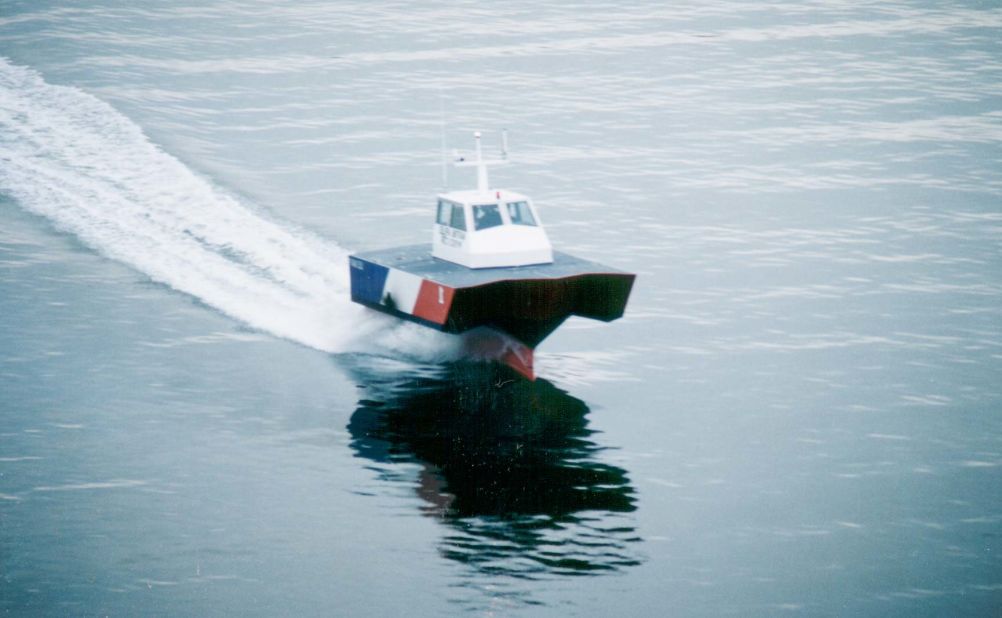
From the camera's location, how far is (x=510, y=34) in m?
71.6

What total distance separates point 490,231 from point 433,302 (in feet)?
7.47

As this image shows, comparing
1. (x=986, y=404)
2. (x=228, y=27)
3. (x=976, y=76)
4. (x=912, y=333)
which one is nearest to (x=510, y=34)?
(x=228, y=27)

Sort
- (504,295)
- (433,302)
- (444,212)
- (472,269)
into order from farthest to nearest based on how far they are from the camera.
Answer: (444,212) → (472,269) → (433,302) → (504,295)

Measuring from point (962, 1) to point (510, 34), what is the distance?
24.6 m

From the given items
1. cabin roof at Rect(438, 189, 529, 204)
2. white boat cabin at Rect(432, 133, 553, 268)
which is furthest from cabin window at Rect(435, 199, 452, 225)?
cabin roof at Rect(438, 189, 529, 204)

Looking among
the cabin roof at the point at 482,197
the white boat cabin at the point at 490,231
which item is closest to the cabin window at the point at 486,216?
the white boat cabin at the point at 490,231

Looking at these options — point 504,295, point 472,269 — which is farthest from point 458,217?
point 504,295

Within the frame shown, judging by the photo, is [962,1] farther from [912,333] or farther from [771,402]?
[771,402]

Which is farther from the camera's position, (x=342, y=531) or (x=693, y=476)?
(x=693, y=476)

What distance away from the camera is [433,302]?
32.7 metres

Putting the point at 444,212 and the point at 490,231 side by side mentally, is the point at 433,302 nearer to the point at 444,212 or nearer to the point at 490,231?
the point at 490,231

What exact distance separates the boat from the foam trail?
6.06 feet

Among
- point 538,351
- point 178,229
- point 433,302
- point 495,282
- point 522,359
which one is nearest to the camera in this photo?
point 495,282

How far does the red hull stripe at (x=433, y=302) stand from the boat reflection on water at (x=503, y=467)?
1742 mm
